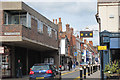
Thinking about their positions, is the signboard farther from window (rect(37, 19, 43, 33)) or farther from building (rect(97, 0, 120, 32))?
building (rect(97, 0, 120, 32))

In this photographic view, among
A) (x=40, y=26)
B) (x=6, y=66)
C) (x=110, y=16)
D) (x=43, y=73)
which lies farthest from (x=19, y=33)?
(x=110, y=16)

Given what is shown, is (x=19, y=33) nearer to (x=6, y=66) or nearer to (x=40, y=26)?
(x=6, y=66)

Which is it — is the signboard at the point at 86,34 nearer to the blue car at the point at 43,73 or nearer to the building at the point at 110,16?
the building at the point at 110,16

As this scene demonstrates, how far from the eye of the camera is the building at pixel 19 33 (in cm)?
2165

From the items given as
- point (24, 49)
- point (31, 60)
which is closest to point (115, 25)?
point (24, 49)

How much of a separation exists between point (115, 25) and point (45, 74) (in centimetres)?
771

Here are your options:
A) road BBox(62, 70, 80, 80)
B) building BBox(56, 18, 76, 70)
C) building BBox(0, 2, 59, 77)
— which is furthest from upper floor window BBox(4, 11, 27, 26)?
building BBox(56, 18, 76, 70)

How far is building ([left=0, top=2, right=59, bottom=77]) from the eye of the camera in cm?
2165

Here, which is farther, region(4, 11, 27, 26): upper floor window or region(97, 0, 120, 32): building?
region(4, 11, 27, 26): upper floor window

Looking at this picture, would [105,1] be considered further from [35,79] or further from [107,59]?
[35,79]

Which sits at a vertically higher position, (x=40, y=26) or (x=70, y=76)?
(x=40, y=26)

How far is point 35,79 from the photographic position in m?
16.1

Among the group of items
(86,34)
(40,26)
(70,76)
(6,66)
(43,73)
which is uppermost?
(40,26)

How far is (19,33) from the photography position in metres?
21.5
